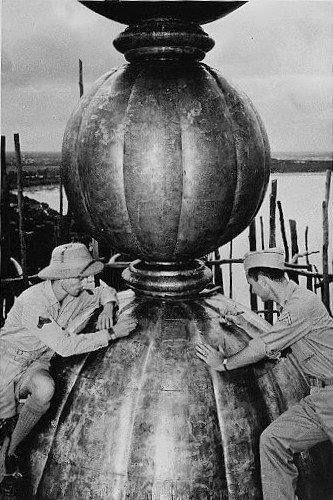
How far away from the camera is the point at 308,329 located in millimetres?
3449

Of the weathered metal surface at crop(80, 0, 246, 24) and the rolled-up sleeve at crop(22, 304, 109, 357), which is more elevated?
the weathered metal surface at crop(80, 0, 246, 24)

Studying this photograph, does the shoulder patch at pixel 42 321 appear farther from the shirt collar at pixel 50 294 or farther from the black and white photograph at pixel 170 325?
the shirt collar at pixel 50 294

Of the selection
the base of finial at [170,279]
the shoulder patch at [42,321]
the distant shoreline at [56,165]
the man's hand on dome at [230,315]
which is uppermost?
the distant shoreline at [56,165]

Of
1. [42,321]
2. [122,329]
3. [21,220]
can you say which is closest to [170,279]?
[122,329]

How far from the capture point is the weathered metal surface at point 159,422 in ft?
8.77

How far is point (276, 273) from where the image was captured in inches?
134

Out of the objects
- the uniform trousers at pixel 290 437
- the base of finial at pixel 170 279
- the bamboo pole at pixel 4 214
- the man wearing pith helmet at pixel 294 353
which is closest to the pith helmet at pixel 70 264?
the base of finial at pixel 170 279

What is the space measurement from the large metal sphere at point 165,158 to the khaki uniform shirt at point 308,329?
0.76 m

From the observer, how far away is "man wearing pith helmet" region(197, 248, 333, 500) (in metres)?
2.85

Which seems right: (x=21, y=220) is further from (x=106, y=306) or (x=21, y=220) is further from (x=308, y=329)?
(x=308, y=329)

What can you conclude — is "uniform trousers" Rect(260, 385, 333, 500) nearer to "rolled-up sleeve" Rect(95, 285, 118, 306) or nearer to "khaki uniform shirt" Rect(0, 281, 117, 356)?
Answer: "khaki uniform shirt" Rect(0, 281, 117, 356)

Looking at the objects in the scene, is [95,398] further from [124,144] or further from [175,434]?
[124,144]

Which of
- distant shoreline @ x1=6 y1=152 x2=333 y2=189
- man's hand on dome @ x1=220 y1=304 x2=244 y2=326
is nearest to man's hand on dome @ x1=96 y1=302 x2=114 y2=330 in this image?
man's hand on dome @ x1=220 y1=304 x2=244 y2=326

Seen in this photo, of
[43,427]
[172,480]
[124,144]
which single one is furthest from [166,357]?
[124,144]
